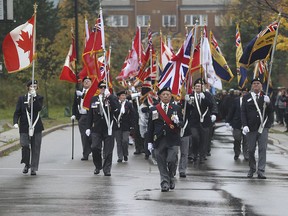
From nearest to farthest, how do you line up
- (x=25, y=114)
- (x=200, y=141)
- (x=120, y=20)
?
(x=25, y=114) < (x=200, y=141) < (x=120, y=20)

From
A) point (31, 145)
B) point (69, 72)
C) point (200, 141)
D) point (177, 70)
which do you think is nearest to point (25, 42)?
point (31, 145)

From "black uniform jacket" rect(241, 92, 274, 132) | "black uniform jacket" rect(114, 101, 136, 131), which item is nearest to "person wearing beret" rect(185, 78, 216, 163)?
"black uniform jacket" rect(114, 101, 136, 131)

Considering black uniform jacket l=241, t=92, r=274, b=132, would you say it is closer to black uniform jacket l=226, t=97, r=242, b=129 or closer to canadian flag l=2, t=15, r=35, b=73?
black uniform jacket l=226, t=97, r=242, b=129

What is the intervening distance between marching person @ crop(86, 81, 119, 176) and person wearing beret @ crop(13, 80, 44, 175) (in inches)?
39.2

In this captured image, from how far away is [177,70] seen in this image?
17.3 meters

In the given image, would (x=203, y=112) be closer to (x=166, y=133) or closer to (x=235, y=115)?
(x=235, y=115)

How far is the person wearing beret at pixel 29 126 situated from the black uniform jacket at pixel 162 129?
3.32 metres

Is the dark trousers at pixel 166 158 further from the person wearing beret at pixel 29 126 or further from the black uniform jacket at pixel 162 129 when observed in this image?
the person wearing beret at pixel 29 126

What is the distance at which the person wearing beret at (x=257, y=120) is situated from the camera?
16.2 m

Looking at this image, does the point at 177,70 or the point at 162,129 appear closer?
the point at 162,129

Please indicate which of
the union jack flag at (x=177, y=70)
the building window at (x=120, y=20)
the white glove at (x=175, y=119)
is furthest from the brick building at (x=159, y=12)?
the white glove at (x=175, y=119)

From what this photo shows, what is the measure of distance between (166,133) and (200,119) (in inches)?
212

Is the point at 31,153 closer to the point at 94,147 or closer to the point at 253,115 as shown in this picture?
the point at 94,147

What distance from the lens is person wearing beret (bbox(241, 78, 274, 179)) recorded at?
16172mm
